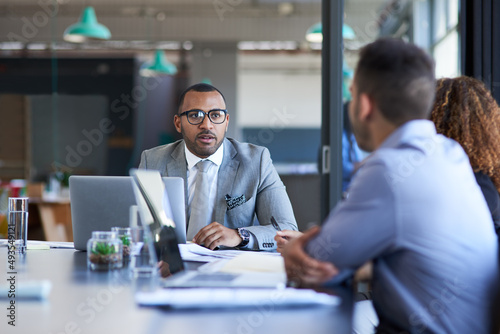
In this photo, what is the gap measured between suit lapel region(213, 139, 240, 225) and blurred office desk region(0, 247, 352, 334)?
3.70ft

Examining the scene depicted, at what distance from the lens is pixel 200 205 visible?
8.49 ft

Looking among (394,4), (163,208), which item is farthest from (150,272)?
(394,4)

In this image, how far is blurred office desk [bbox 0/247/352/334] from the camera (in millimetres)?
1097

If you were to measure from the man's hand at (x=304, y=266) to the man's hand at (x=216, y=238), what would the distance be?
82 cm

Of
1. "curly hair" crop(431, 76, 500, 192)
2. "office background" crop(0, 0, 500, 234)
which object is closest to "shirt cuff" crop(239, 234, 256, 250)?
"curly hair" crop(431, 76, 500, 192)

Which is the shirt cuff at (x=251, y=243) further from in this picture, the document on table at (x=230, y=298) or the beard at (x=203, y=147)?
the document on table at (x=230, y=298)

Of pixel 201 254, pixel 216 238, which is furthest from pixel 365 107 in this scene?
pixel 216 238

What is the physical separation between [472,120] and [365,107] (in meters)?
0.89

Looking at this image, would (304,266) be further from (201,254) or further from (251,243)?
(251,243)

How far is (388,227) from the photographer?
1.19m

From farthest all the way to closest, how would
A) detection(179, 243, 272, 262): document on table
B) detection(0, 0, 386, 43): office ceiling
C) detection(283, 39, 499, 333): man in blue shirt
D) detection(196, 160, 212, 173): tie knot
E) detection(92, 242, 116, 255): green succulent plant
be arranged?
detection(0, 0, 386, 43): office ceiling, detection(196, 160, 212, 173): tie knot, detection(179, 243, 272, 262): document on table, detection(92, 242, 116, 255): green succulent plant, detection(283, 39, 499, 333): man in blue shirt

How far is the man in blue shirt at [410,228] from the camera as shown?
1197 millimetres

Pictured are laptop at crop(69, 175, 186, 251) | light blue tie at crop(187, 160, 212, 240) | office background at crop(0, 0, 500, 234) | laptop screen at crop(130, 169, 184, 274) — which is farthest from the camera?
office background at crop(0, 0, 500, 234)

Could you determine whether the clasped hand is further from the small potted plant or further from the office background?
the office background
